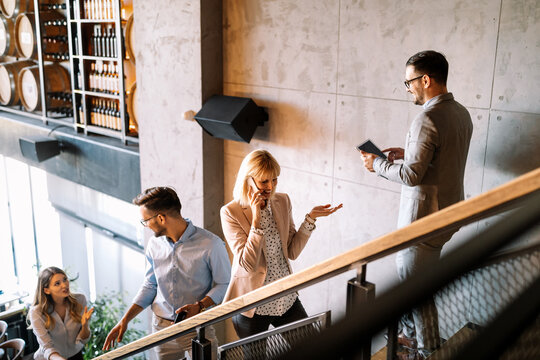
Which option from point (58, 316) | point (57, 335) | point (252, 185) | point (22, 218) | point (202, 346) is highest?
point (252, 185)

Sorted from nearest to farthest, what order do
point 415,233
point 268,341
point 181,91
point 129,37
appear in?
1. point 415,233
2. point 268,341
3. point 181,91
4. point 129,37

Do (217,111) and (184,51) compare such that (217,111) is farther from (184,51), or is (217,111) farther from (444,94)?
(444,94)

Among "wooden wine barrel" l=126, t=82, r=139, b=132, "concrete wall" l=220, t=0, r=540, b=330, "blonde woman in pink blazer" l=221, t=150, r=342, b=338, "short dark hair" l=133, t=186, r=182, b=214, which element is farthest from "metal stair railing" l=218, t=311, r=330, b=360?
"wooden wine barrel" l=126, t=82, r=139, b=132

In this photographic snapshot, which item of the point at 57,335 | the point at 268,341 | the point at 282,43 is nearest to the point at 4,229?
the point at 57,335

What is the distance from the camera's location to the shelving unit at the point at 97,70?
235 inches

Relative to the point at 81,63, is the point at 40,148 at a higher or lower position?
lower

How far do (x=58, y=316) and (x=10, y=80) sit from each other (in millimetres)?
5459

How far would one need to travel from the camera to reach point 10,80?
7.99 m

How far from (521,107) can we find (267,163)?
1.48m

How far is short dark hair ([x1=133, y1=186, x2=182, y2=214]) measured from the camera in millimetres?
2723

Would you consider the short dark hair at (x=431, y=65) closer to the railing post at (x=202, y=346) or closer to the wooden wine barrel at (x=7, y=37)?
the railing post at (x=202, y=346)

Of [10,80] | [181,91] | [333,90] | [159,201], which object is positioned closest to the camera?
[159,201]

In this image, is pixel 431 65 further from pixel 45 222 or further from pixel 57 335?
pixel 45 222

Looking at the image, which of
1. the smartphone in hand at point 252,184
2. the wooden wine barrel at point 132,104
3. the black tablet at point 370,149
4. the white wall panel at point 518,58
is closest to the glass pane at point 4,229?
the wooden wine barrel at point 132,104
